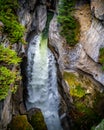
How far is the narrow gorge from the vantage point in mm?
18141

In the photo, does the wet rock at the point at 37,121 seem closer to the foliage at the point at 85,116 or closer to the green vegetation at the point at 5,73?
Answer: the foliage at the point at 85,116

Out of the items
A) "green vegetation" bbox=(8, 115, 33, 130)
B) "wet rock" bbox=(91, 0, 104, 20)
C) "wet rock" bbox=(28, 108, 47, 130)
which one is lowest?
"wet rock" bbox=(28, 108, 47, 130)

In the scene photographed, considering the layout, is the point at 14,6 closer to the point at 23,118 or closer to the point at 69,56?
the point at 69,56

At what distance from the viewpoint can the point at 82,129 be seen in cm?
2012

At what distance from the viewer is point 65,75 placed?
Answer: 2064 centimetres

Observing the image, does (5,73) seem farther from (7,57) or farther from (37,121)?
(37,121)

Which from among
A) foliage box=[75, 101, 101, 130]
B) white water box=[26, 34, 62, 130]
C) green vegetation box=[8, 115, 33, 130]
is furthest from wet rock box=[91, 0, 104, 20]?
green vegetation box=[8, 115, 33, 130]

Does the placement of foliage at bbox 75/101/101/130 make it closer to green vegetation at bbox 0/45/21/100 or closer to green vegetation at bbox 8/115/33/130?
green vegetation at bbox 8/115/33/130

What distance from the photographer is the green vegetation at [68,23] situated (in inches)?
833

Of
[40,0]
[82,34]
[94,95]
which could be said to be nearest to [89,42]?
[82,34]

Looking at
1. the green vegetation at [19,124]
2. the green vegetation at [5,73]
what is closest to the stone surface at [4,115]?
the green vegetation at [19,124]

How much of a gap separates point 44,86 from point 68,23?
6.29m

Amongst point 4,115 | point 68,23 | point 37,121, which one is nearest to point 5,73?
point 4,115

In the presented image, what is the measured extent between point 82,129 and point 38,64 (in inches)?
328
